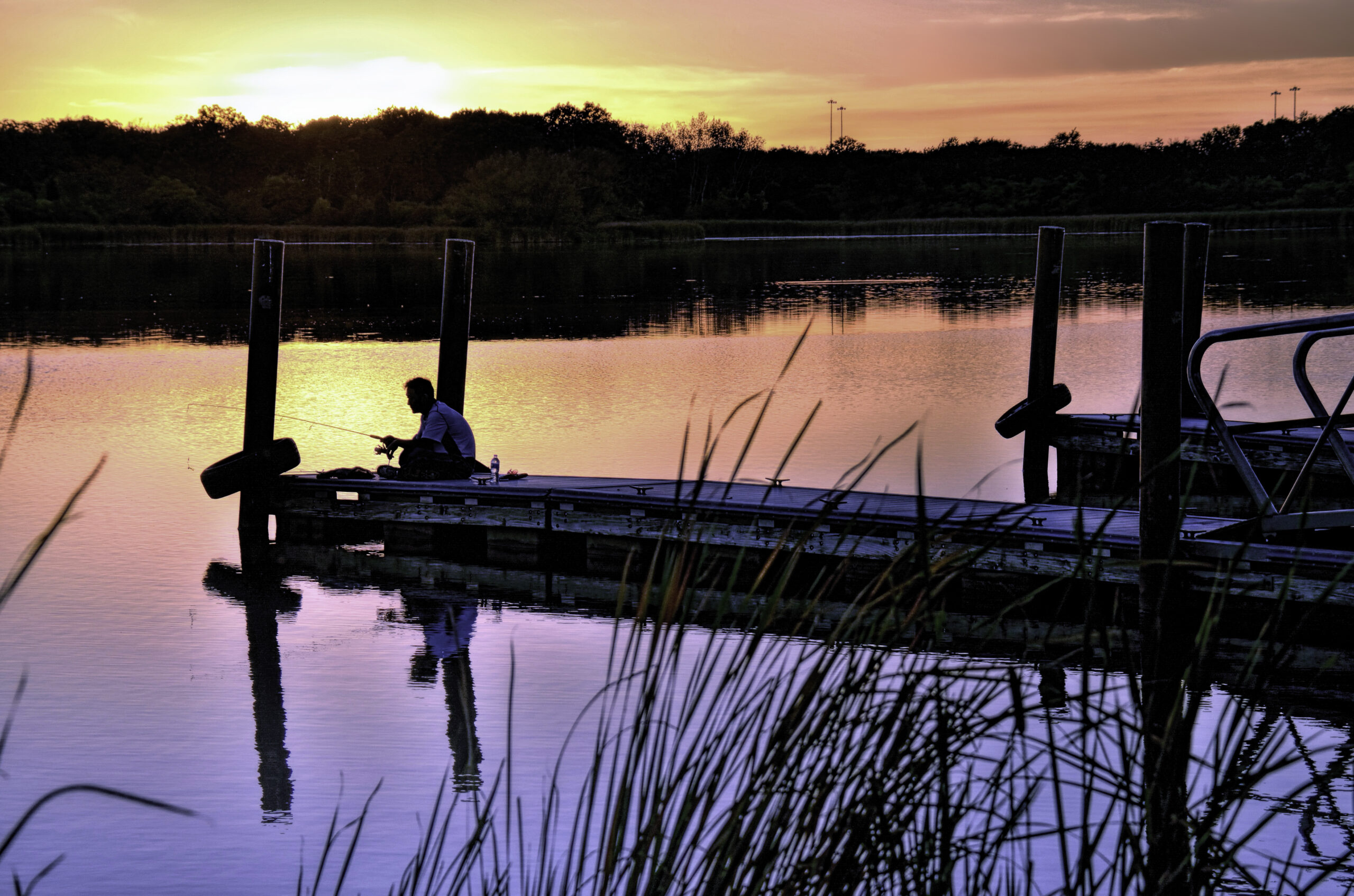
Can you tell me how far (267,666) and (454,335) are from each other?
457 cm

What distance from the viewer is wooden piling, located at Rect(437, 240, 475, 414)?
38.9 feet

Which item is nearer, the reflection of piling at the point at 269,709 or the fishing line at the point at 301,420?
the reflection of piling at the point at 269,709

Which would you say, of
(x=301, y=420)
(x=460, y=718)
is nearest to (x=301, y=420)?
(x=301, y=420)

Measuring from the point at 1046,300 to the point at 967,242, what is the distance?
68.4 m

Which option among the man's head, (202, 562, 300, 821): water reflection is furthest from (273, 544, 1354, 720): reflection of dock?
the man's head

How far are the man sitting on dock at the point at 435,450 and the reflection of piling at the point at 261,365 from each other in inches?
39.7

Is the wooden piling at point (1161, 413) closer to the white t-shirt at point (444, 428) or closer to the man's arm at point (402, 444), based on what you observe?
the white t-shirt at point (444, 428)

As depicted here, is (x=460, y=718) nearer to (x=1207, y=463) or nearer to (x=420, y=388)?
(x=420, y=388)

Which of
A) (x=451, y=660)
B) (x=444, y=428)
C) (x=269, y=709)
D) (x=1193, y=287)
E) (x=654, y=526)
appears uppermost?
(x=1193, y=287)

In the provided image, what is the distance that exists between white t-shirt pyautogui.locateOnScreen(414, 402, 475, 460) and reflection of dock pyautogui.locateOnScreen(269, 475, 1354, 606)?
0.44 m

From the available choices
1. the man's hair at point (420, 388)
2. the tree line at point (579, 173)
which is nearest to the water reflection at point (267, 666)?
the man's hair at point (420, 388)

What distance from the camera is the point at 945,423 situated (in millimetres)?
16484

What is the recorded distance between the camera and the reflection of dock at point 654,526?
686cm

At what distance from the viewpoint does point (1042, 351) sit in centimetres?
1153
